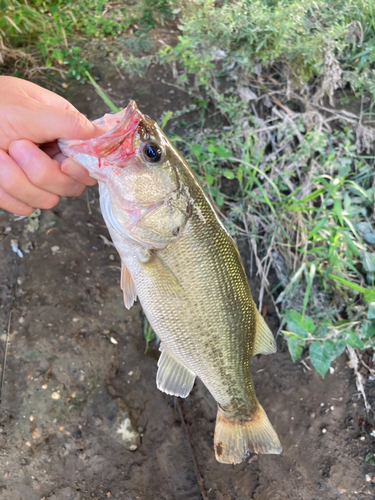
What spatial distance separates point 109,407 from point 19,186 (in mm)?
1602

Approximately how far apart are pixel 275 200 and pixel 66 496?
268cm

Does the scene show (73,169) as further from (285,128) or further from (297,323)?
(285,128)

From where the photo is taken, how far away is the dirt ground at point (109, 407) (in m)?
2.12

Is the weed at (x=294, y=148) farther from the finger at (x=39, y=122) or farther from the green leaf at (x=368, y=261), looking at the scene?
the finger at (x=39, y=122)

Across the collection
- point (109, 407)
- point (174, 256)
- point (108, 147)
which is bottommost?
point (109, 407)

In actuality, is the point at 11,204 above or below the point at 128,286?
above

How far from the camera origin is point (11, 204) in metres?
1.69

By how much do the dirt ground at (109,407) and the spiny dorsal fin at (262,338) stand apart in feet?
2.87

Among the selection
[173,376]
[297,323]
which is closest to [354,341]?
[297,323]

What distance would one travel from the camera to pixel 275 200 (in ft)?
9.65

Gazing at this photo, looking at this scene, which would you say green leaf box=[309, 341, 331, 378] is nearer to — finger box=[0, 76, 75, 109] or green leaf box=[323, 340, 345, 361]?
green leaf box=[323, 340, 345, 361]

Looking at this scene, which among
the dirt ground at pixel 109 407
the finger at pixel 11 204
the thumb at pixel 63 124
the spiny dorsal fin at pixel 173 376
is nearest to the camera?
the thumb at pixel 63 124

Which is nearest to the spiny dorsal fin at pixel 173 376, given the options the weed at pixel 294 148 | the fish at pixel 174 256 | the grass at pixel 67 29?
the fish at pixel 174 256

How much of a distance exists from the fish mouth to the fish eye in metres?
0.06
